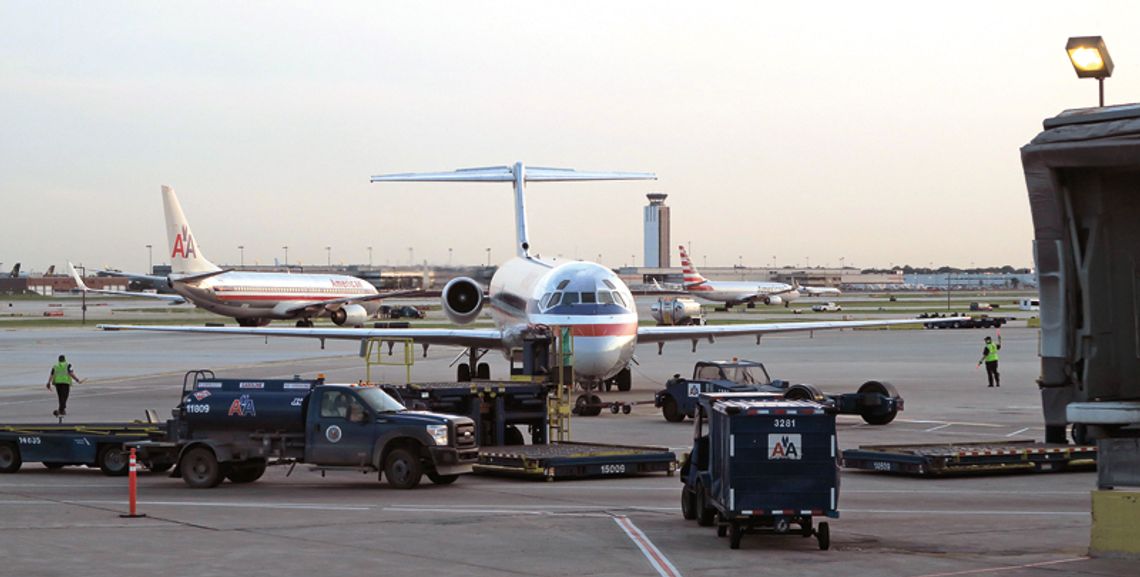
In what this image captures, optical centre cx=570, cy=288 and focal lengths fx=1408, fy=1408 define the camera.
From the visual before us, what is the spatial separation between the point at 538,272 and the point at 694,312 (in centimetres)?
6176

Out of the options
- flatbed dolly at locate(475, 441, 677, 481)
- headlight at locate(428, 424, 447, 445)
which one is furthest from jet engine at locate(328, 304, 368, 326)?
headlight at locate(428, 424, 447, 445)

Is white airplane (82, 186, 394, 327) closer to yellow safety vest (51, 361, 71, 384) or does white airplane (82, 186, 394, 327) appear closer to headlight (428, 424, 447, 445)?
yellow safety vest (51, 361, 71, 384)

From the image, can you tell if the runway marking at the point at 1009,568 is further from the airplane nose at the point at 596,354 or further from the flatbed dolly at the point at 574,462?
the airplane nose at the point at 596,354

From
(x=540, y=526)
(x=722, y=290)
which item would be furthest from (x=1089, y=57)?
(x=722, y=290)

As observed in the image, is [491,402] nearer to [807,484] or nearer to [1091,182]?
[807,484]

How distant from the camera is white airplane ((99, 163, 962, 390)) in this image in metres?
32.9

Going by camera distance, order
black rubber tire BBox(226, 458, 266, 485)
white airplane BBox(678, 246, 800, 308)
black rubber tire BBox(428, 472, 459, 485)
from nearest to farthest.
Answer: black rubber tire BBox(428, 472, 459, 485) → black rubber tire BBox(226, 458, 266, 485) → white airplane BBox(678, 246, 800, 308)

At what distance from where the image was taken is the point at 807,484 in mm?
15664

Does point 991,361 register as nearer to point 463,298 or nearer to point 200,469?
point 463,298

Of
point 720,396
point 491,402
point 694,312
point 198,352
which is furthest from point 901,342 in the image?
point 720,396

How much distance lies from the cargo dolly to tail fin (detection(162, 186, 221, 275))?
68.4m

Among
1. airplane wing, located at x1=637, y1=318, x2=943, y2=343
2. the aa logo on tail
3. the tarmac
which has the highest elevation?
the aa logo on tail

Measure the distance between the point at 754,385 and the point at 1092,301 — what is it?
1875 centimetres

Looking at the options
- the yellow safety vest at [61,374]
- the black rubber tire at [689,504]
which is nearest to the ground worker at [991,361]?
the yellow safety vest at [61,374]
